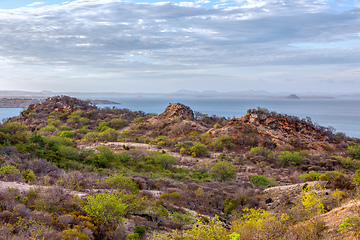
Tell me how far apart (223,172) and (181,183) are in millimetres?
4551

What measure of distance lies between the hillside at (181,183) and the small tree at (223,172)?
0.26ft

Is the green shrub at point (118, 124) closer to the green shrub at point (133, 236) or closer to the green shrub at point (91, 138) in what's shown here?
the green shrub at point (91, 138)

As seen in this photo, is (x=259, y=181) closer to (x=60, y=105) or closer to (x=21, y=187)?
(x=21, y=187)

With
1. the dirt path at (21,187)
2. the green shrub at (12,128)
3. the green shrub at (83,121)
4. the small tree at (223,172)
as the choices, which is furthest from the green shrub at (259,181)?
the green shrub at (83,121)

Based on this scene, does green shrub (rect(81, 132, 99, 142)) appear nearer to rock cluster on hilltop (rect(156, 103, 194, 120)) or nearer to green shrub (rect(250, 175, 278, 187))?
rock cluster on hilltop (rect(156, 103, 194, 120))

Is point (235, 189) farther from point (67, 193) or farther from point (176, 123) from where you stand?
point (176, 123)

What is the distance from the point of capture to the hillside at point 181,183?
27.5 ft

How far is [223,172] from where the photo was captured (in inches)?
789

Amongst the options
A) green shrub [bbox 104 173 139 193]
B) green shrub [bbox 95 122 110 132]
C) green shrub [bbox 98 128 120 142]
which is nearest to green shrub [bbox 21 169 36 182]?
green shrub [bbox 104 173 139 193]

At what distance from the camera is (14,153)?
17.6 m

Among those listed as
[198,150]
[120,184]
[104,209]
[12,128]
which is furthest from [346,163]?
[12,128]

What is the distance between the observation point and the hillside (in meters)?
8.38

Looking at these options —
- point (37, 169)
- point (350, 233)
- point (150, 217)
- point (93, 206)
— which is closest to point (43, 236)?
point (93, 206)

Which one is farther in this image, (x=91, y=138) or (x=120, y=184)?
(x=91, y=138)
